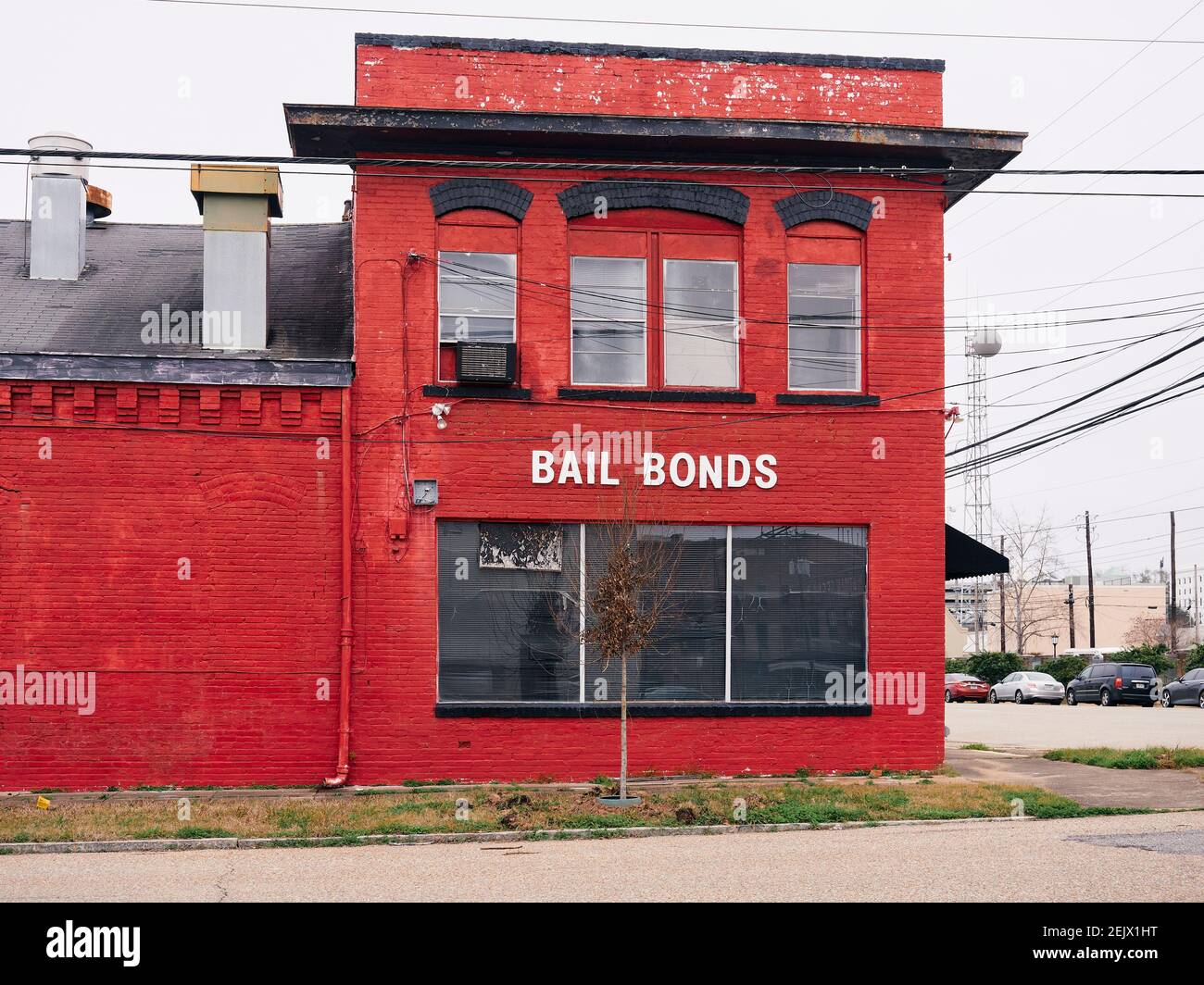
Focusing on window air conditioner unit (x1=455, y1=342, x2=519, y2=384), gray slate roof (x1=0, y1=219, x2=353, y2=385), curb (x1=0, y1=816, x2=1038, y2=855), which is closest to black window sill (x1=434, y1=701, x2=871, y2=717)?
curb (x1=0, y1=816, x2=1038, y2=855)

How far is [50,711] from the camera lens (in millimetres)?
16969

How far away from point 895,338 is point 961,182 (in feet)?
7.85

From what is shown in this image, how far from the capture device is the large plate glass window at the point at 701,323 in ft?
60.8

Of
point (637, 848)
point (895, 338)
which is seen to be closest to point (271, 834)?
point (637, 848)

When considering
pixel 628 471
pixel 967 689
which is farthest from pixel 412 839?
pixel 967 689

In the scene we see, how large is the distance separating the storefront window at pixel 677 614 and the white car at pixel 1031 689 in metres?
36.2

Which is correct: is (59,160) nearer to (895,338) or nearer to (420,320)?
(420,320)

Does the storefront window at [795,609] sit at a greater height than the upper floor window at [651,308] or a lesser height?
lesser

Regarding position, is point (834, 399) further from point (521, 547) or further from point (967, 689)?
point (967, 689)

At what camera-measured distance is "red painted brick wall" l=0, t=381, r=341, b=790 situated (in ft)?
55.9

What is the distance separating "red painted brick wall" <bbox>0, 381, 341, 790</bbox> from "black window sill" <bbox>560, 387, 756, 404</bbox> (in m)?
3.50

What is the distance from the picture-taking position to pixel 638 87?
18.3 m

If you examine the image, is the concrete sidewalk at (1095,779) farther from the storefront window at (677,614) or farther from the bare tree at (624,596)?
the bare tree at (624,596)

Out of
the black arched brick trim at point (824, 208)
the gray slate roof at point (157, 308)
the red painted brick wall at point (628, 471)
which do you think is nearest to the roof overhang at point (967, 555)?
the red painted brick wall at point (628, 471)
